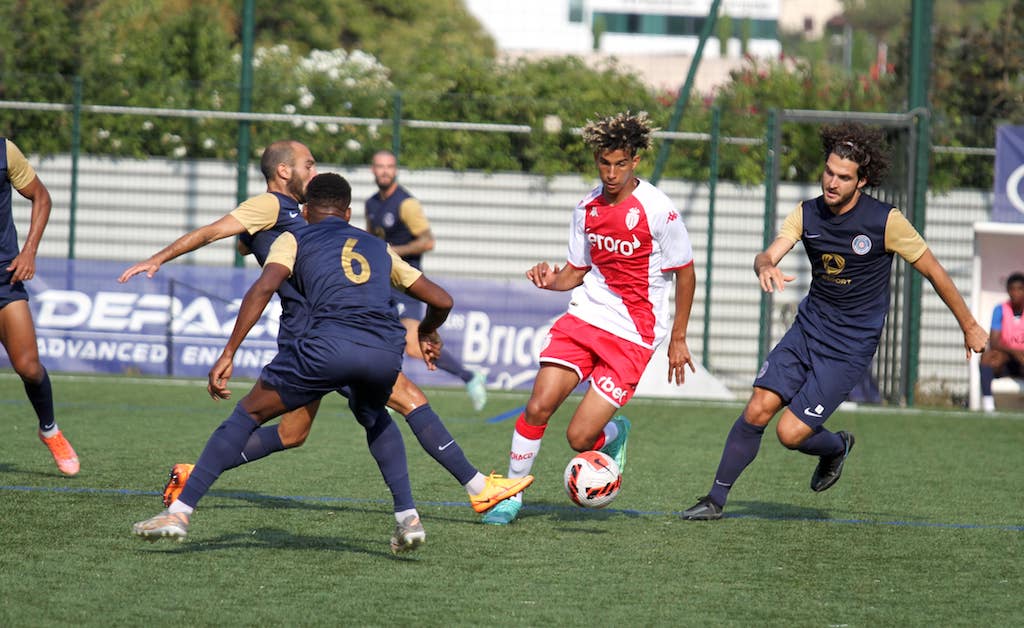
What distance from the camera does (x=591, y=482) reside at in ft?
21.8

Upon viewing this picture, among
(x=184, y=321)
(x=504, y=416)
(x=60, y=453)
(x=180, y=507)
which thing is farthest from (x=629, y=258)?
(x=184, y=321)

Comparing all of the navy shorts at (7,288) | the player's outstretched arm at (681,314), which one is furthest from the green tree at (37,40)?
the player's outstretched arm at (681,314)

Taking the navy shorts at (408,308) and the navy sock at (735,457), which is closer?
the navy sock at (735,457)

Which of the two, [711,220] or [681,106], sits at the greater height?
[681,106]

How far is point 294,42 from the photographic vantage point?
3681cm

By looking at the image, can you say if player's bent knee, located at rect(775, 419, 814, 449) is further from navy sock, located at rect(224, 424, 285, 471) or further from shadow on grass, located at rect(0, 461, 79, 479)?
shadow on grass, located at rect(0, 461, 79, 479)

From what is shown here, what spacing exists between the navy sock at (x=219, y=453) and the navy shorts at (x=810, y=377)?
8.80ft

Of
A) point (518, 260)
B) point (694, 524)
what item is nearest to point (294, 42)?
point (518, 260)

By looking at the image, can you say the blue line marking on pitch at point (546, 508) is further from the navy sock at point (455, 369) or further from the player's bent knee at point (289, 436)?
the navy sock at point (455, 369)

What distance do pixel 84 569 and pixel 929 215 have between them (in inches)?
515

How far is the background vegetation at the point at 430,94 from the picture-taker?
16.7 m

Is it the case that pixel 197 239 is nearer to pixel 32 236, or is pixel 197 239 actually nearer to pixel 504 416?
pixel 32 236

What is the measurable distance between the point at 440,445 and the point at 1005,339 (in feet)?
32.8

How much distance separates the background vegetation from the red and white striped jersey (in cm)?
827
